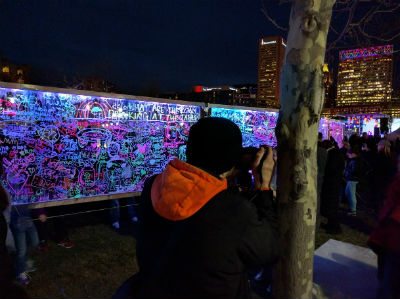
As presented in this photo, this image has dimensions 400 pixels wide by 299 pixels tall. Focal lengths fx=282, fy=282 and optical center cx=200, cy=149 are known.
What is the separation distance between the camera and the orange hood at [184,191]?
1.34 meters

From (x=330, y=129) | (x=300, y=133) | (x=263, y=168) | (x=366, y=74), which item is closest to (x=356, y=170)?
(x=300, y=133)

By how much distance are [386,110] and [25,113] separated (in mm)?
26656

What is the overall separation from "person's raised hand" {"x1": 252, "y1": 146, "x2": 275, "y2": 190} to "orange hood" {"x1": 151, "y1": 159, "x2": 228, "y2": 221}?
564 millimetres

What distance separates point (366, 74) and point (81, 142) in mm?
16540

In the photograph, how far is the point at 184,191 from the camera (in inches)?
54.1

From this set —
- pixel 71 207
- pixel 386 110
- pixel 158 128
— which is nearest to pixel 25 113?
pixel 158 128

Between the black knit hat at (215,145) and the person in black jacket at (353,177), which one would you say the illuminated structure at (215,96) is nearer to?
the person in black jacket at (353,177)

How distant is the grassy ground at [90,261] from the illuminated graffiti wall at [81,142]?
3.02 feet

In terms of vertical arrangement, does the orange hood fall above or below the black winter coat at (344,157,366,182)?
above

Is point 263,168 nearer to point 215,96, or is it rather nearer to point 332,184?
point 332,184

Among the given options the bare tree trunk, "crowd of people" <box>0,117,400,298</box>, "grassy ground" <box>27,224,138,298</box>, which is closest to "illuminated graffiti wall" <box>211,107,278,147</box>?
"grassy ground" <box>27,224,138,298</box>

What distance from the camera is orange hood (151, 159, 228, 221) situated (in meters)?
1.34

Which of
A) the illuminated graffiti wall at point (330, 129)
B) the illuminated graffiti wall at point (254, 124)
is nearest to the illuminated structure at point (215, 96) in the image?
the illuminated graffiti wall at point (330, 129)

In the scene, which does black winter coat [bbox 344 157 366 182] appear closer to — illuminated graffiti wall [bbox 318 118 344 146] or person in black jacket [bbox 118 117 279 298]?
illuminated graffiti wall [bbox 318 118 344 146]
